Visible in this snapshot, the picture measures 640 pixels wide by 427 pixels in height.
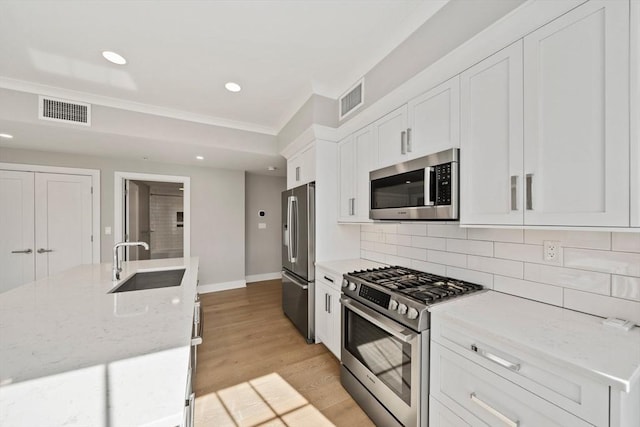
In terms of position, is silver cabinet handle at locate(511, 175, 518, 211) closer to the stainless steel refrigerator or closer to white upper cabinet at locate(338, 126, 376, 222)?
white upper cabinet at locate(338, 126, 376, 222)

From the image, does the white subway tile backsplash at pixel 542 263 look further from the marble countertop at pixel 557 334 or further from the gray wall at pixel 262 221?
the gray wall at pixel 262 221

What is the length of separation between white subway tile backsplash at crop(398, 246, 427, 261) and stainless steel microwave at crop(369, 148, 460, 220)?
487mm

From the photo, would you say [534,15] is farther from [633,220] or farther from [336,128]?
[336,128]

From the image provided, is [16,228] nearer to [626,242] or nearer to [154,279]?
[154,279]

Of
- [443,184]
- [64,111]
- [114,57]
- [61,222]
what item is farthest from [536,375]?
[61,222]

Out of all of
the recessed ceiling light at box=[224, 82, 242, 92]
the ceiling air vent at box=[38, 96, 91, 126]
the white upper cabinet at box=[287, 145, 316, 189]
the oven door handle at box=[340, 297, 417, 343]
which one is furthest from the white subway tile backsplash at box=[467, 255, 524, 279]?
the ceiling air vent at box=[38, 96, 91, 126]

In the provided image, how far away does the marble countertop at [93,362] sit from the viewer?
25.8 inches

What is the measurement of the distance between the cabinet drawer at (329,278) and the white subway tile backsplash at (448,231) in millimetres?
865

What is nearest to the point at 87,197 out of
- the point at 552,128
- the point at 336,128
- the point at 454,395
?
the point at 336,128

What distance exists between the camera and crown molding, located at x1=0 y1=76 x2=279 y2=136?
8.23 ft

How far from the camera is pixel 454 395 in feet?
4.03

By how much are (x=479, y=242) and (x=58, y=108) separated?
4.19 metres

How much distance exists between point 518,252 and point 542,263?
12cm

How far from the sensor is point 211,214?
4781mm
